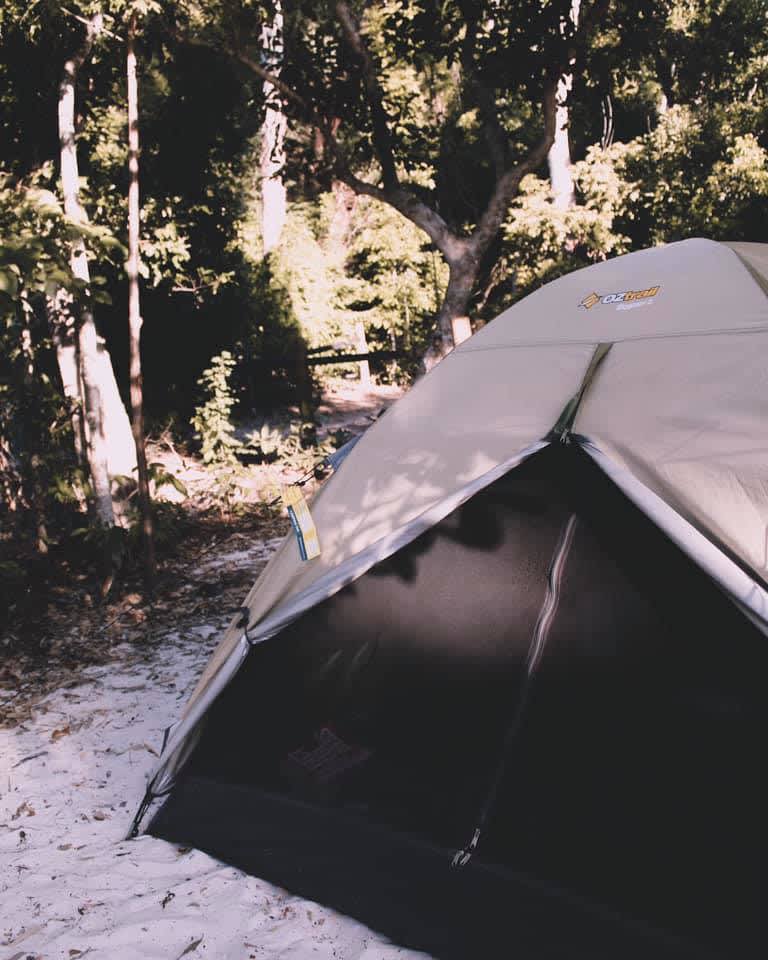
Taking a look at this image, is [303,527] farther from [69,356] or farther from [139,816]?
[69,356]

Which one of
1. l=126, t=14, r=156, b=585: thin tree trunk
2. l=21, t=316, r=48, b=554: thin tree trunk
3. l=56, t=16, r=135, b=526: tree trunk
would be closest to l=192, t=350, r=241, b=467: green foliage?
l=21, t=316, r=48, b=554: thin tree trunk

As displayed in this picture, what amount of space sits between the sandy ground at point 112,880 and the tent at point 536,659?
0.12m

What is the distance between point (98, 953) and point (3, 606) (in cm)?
340

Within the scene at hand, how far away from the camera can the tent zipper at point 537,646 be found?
2.95 m

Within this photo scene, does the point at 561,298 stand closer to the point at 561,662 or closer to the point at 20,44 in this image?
the point at 561,662

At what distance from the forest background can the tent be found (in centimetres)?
208

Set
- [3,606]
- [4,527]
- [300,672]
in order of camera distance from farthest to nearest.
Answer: [4,527]
[3,606]
[300,672]

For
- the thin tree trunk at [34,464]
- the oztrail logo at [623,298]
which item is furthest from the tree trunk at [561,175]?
the oztrail logo at [623,298]

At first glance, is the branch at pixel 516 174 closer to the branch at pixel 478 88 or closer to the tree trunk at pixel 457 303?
the tree trunk at pixel 457 303

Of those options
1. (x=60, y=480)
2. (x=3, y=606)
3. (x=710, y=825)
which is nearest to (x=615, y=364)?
(x=710, y=825)

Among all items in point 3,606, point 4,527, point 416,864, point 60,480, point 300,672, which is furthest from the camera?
point 4,527

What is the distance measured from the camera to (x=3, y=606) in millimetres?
5480

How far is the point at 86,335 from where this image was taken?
6.00m

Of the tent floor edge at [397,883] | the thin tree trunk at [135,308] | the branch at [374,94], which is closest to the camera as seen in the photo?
the tent floor edge at [397,883]
